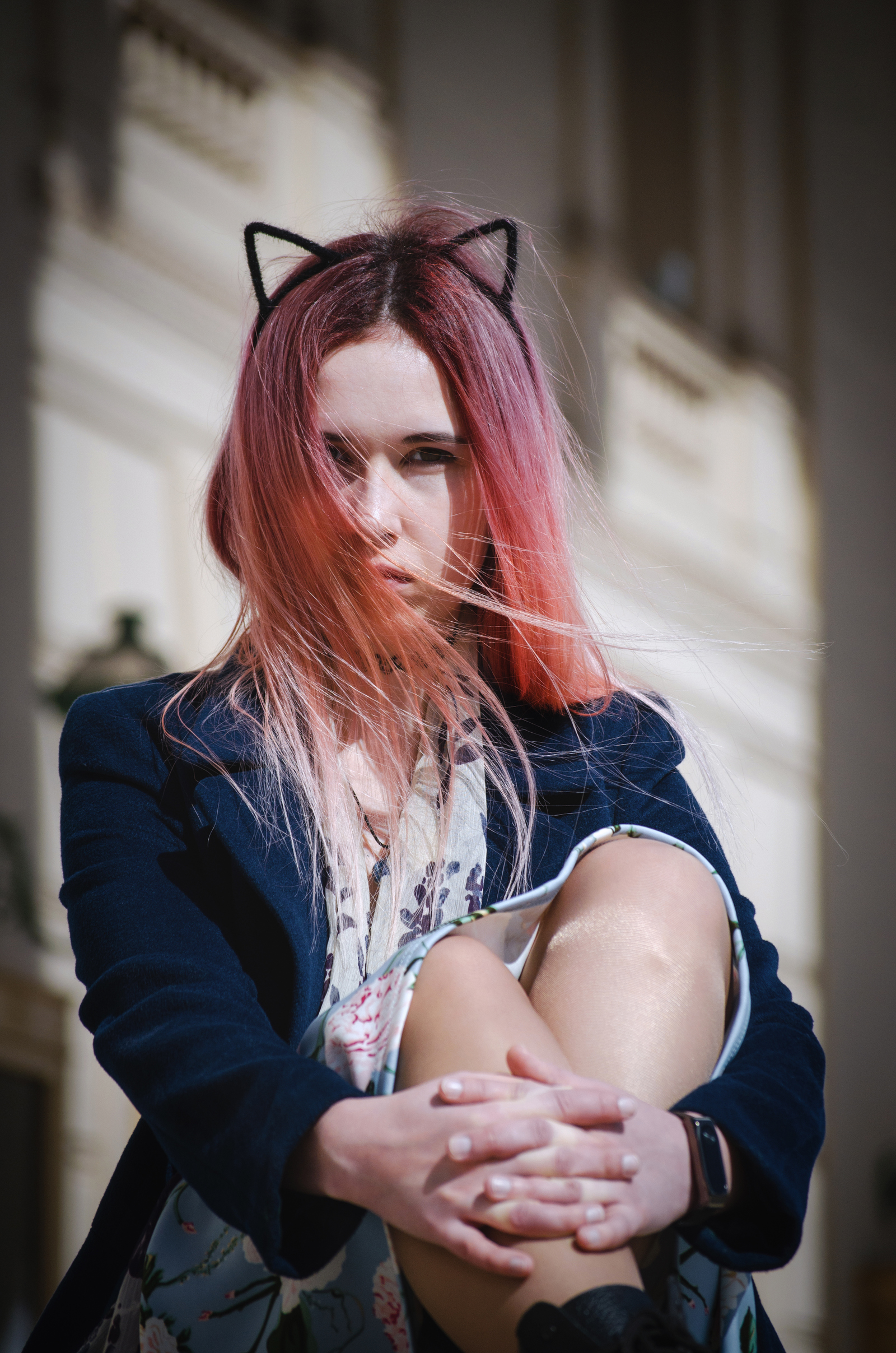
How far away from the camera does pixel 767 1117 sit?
0.72 meters

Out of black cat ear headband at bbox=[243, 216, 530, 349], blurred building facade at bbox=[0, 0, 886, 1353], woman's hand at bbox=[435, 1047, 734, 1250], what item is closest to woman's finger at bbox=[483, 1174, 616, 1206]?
woman's hand at bbox=[435, 1047, 734, 1250]

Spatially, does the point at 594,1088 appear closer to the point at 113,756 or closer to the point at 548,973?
the point at 548,973

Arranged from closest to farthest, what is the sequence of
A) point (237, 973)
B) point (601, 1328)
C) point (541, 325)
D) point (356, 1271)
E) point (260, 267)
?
point (601, 1328), point (356, 1271), point (237, 973), point (260, 267), point (541, 325)

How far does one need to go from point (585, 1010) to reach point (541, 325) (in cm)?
339

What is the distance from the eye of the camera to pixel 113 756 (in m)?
0.91

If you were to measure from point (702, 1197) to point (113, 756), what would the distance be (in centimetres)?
50

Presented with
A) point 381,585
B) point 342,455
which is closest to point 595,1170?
point 381,585

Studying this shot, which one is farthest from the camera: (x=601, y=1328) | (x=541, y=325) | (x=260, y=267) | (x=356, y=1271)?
(x=541, y=325)

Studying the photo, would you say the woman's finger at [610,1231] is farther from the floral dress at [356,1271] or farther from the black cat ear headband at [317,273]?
the black cat ear headband at [317,273]

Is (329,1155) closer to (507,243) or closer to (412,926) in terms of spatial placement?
(412,926)

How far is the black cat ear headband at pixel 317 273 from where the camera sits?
1057 millimetres

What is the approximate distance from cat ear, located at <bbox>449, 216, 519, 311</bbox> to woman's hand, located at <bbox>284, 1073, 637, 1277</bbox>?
2.22 feet

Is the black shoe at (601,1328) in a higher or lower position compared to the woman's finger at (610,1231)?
lower

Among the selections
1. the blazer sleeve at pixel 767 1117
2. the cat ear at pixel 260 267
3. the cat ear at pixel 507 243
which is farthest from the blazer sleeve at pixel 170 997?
the cat ear at pixel 507 243
